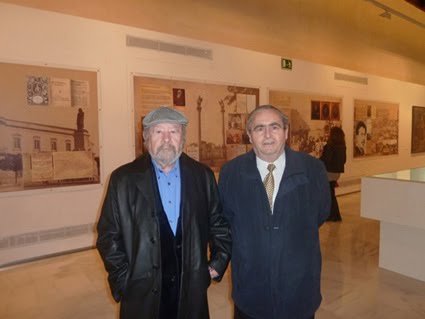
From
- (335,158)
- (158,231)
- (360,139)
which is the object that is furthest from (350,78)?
(158,231)

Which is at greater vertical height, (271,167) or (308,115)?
(308,115)

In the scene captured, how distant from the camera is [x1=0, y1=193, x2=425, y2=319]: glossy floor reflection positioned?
9.34 feet

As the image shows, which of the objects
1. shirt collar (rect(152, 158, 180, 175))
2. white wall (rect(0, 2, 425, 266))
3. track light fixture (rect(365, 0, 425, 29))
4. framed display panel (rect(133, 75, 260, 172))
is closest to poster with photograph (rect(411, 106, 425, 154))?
track light fixture (rect(365, 0, 425, 29))

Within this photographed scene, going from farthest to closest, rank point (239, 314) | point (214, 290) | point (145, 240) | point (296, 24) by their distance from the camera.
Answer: point (296, 24) < point (214, 290) < point (239, 314) < point (145, 240)

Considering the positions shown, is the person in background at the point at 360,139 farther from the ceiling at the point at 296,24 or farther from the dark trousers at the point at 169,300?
the dark trousers at the point at 169,300

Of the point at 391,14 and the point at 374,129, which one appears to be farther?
the point at 391,14

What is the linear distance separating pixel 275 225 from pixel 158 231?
1.80 ft

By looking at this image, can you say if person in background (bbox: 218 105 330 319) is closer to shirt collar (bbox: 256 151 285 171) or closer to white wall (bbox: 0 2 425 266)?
shirt collar (bbox: 256 151 285 171)

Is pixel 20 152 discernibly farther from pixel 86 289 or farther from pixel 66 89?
pixel 86 289

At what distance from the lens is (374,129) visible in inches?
342

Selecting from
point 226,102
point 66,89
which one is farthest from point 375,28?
point 66,89

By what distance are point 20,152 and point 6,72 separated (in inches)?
36.0

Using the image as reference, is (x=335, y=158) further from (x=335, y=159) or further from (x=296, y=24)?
(x=296, y=24)

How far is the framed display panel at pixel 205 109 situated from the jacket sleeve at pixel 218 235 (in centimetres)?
327
